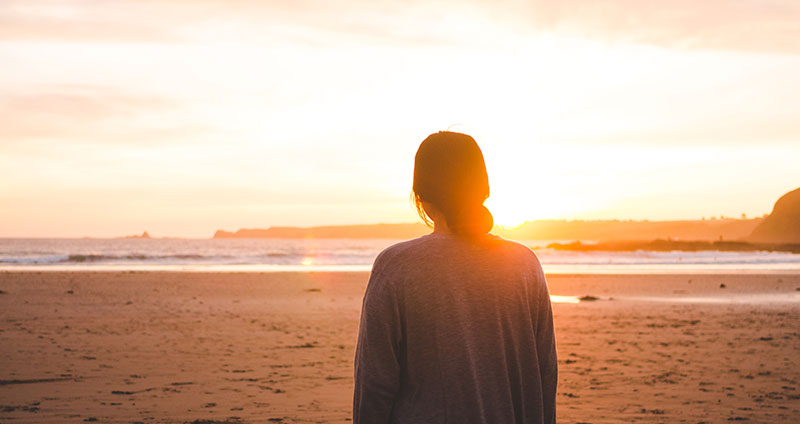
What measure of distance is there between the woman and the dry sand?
420cm

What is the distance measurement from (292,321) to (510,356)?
1118cm

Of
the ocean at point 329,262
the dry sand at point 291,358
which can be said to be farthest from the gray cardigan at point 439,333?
the ocean at point 329,262

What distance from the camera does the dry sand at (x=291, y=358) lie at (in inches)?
245

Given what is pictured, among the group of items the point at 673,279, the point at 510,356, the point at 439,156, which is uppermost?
the point at 439,156

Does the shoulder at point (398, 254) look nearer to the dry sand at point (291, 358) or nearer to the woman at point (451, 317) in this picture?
the woman at point (451, 317)

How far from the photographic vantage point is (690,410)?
A: 6.23 m

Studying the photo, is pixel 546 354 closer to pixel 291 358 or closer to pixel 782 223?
pixel 291 358

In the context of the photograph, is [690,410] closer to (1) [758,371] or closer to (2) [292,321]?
(1) [758,371]

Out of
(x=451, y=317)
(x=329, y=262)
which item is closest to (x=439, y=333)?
(x=451, y=317)

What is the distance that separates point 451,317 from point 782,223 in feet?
422

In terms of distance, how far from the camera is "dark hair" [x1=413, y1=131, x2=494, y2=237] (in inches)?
78.7

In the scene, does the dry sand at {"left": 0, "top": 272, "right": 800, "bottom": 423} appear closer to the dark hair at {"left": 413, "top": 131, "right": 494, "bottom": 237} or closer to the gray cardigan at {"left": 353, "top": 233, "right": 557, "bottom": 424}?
the gray cardigan at {"left": 353, "top": 233, "right": 557, "bottom": 424}

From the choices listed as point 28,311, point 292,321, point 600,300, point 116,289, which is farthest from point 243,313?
point 600,300

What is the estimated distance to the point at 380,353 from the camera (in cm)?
190
